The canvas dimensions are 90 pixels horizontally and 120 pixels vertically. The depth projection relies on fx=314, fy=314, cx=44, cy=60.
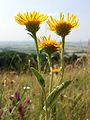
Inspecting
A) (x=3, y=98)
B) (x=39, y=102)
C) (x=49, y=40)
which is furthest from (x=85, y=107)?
(x=49, y=40)

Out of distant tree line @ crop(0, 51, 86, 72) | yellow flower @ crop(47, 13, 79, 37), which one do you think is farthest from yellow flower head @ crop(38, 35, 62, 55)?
distant tree line @ crop(0, 51, 86, 72)

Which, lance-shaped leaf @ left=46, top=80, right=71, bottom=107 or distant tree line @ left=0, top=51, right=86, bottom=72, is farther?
distant tree line @ left=0, top=51, right=86, bottom=72

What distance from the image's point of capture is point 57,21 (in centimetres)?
129

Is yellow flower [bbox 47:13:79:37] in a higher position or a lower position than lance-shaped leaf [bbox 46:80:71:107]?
higher

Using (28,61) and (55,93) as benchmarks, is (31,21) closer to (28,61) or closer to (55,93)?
(55,93)

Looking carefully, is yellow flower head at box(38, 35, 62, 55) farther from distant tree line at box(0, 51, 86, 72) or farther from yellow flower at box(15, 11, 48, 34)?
distant tree line at box(0, 51, 86, 72)

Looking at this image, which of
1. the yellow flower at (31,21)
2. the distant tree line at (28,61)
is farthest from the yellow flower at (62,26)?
the distant tree line at (28,61)

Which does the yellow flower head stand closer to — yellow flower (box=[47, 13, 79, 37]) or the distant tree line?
yellow flower (box=[47, 13, 79, 37])

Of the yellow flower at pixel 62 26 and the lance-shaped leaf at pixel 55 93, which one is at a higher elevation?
the yellow flower at pixel 62 26

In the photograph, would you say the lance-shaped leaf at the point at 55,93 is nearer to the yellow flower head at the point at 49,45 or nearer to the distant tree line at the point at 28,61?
the yellow flower head at the point at 49,45

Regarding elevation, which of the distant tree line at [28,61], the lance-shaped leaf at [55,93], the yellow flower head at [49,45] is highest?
the yellow flower head at [49,45]

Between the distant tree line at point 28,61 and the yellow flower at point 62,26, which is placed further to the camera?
the distant tree line at point 28,61

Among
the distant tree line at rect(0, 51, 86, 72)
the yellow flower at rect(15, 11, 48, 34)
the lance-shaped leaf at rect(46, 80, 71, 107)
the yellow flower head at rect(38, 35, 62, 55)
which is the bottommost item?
the distant tree line at rect(0, 51, 86, 72)

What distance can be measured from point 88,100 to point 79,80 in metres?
1.85
